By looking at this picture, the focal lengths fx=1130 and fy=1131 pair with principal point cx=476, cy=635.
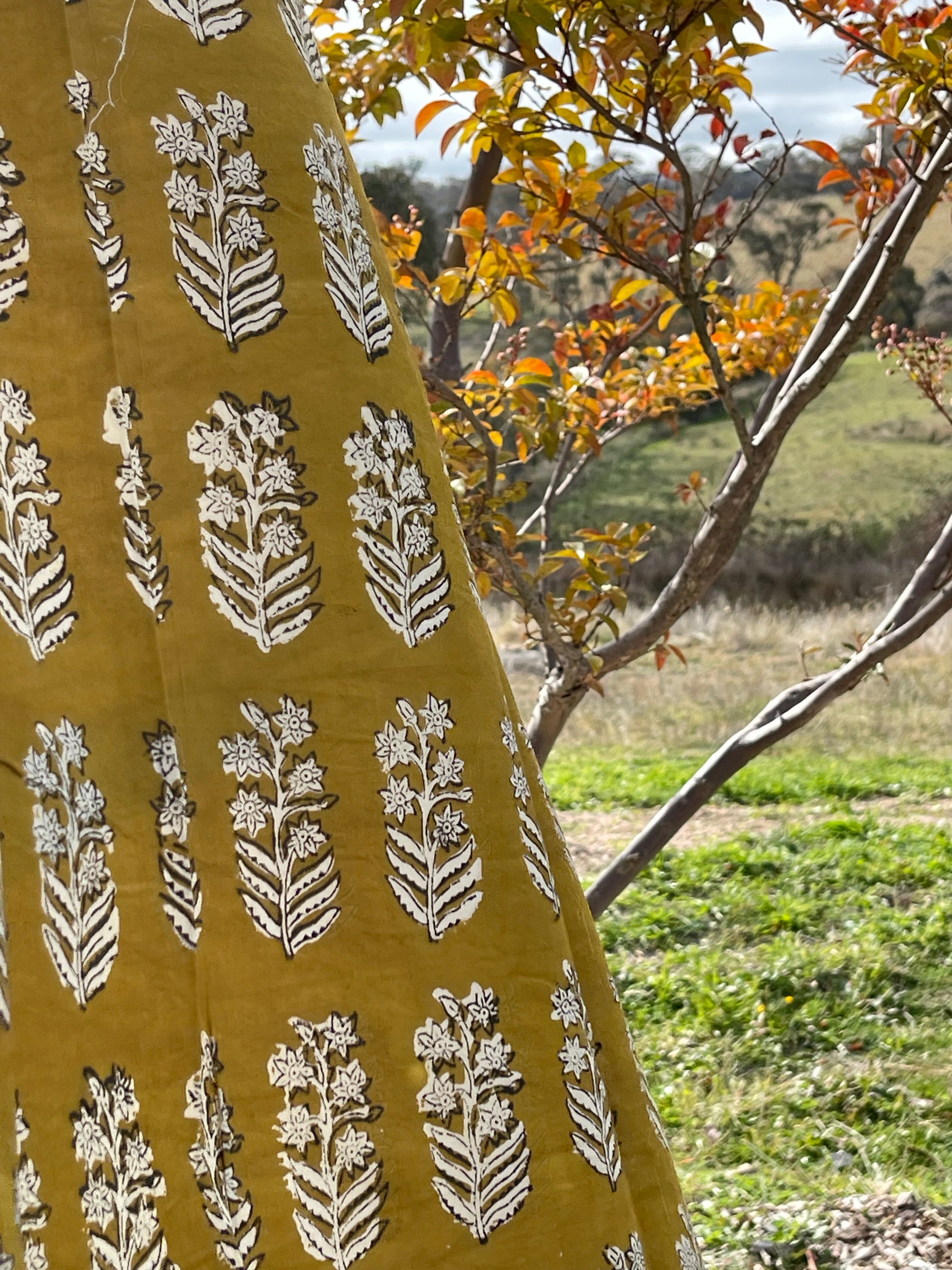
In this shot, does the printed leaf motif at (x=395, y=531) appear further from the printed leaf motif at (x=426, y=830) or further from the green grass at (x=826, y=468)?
the green grass at (x=826, y=468)

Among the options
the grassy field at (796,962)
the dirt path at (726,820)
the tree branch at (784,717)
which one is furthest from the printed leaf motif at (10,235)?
the dirt path at (726,820)

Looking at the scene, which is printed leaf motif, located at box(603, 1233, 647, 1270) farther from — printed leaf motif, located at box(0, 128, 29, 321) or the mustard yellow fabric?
printed leaf motif, located at box(0, 128, 29, 321)

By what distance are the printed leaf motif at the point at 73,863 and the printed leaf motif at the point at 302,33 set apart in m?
0.42

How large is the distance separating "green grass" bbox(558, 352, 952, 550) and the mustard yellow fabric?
43.8 ft

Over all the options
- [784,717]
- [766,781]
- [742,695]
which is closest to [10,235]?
[784,717]

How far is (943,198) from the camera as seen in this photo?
2.46m

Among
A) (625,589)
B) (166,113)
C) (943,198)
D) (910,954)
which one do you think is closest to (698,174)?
(943,198)

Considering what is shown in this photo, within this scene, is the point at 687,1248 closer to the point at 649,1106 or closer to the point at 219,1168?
the point at 649,1106

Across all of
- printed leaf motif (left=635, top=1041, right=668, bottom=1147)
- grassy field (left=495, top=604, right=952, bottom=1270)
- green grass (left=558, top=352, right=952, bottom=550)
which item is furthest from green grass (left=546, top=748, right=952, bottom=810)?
green grass (left=558, top=352, right=952, bottom=550)

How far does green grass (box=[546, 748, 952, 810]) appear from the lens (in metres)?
5.89

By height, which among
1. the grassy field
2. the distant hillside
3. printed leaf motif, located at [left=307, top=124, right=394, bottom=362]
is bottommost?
the grassy field

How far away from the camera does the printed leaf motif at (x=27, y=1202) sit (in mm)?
614

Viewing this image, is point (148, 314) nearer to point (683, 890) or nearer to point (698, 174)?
point (698, 174)

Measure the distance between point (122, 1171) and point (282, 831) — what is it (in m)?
0.20
